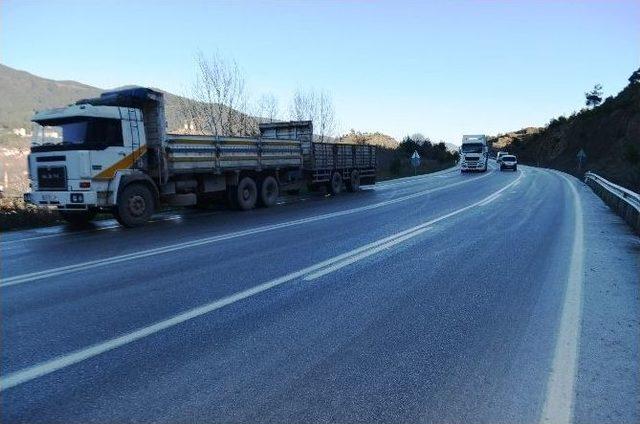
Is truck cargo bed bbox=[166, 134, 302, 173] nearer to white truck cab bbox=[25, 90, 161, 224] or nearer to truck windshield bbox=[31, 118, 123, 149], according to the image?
white truck cab bbox=[25, 90, 161, 224]

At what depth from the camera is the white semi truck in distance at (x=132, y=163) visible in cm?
1160

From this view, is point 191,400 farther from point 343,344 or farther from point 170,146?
point 170,146

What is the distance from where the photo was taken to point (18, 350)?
416 centimetres

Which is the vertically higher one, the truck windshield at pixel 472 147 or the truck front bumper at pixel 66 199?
the truck windshield at pixel 472 147

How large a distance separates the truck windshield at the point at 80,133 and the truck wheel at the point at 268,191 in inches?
230

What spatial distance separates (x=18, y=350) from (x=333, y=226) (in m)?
7.95

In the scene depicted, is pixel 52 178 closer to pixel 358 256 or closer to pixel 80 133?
pixel 80 133

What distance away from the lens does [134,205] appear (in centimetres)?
1231

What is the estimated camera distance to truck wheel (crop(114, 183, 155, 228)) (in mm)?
12000

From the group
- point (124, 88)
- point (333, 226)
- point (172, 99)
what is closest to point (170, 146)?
point (124, 88)

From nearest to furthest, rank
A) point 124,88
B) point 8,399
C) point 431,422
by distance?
1. point 431,422
2. point 8,399
3. point 124,88

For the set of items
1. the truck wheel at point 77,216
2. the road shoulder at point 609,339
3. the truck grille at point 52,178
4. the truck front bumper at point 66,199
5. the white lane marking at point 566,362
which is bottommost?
the road shoulder at point 609,339

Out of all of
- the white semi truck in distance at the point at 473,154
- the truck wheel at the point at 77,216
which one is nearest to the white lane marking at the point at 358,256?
the truck wheel at the point at 77,216

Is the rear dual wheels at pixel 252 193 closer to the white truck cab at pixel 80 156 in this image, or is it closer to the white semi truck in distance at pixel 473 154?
the white truck cab at pixel 80 156
